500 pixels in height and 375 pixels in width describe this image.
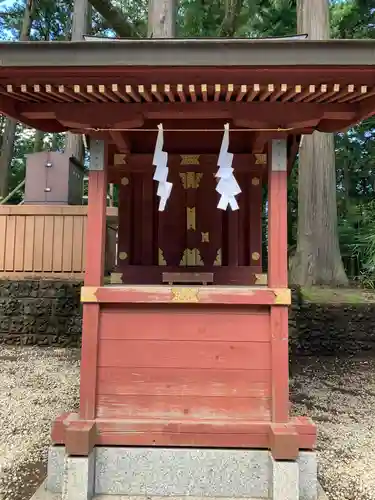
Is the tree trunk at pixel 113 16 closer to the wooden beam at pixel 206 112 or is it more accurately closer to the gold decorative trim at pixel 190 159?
the gold decorative trim at pixel 190 159

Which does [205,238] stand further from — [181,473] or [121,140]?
[181,473]

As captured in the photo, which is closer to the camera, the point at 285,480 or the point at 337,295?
the point at 285,480

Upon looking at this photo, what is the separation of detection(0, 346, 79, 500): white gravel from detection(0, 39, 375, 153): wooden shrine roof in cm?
277

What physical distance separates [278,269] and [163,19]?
21.1 feet

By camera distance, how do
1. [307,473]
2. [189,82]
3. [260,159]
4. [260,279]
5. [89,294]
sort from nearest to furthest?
[189,82]
[307,473]
[89,294]
[260,159]
[260,279]

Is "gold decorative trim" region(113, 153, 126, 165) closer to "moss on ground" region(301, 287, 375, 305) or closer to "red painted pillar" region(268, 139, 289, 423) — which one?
"red painted pillar" region(268, 139, 289, 423)

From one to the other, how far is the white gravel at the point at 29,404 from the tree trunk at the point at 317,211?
4.87 metres

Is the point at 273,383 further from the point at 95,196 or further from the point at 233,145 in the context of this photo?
the point at 233,145

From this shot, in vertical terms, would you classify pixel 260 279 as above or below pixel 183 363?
above

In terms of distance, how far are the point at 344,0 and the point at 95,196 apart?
469 inches

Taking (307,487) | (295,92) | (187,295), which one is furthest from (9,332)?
(295,92)

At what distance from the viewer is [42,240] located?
754 cm

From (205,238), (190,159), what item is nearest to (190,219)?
(205,238)

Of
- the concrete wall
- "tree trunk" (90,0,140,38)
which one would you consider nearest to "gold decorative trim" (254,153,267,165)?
the concrete wall
